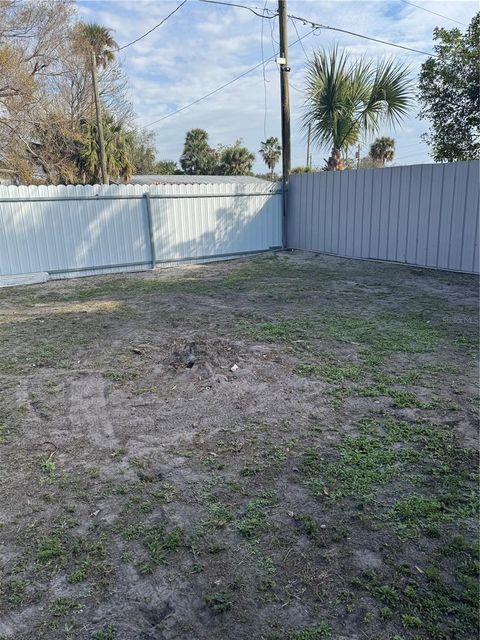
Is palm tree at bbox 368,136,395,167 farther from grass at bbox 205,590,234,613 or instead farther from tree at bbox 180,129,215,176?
grass at bbox 205,590,234,613

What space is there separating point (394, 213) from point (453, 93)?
9.34ft

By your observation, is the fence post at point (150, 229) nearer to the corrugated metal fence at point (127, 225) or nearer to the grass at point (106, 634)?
the corrugated metal fence at point (127, 225)

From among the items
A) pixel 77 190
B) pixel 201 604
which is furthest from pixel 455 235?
pixel 201 604

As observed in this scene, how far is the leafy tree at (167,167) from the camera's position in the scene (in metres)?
31.7

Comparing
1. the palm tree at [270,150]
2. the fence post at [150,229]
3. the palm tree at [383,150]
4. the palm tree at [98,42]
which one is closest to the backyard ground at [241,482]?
the fence post at [150,229]

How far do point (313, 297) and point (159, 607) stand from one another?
497cm

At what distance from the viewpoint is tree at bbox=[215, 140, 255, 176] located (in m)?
28.9

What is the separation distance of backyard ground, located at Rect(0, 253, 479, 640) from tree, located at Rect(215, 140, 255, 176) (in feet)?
85.6

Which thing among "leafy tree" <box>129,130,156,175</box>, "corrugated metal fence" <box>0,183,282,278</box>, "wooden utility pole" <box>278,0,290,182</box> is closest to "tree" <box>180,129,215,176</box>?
"leafy tree" <box>129,130,156,175</box>

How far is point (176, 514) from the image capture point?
2.04 m

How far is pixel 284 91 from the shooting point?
992cm

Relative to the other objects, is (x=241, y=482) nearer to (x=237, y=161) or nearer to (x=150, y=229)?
(x=150, y=229)

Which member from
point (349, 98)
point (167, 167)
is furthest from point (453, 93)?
point (167, 167)

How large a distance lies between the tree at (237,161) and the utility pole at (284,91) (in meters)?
19.1
